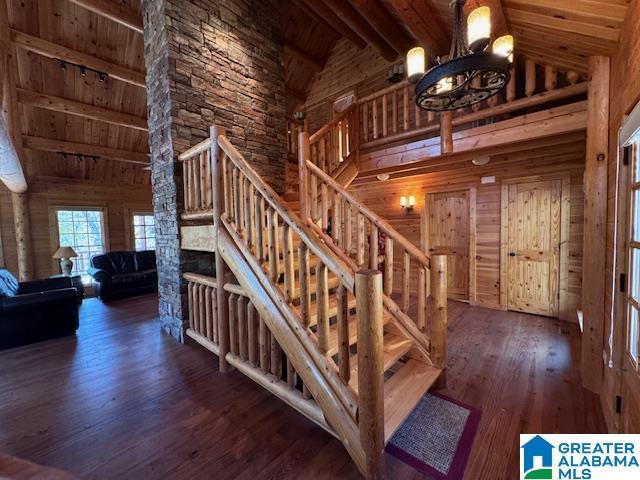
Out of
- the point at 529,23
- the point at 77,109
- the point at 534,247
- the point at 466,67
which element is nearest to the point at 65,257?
the point at 77,109

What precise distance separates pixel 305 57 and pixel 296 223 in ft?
19.7

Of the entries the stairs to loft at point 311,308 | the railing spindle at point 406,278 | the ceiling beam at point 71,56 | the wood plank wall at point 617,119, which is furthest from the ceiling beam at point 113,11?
the wood plank wall at point 617,119

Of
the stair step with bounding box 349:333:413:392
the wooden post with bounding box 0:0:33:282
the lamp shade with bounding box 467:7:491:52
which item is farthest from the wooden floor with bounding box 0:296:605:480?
the wooden post with bounding box 0:0:33:282

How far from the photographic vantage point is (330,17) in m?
4.71

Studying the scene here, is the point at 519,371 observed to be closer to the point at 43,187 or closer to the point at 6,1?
the point at 6,1

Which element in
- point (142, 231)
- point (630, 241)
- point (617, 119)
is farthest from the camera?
point (142, 231)

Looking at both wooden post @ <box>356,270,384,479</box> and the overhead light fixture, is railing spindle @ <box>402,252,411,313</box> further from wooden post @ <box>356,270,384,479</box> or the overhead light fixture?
the overhead light fixture

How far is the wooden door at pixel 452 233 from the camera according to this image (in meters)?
4.64

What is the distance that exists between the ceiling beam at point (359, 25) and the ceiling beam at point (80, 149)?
5.71m

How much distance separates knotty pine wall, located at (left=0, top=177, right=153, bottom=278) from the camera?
18.3ft

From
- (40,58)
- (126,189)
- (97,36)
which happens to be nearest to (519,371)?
(97,36)

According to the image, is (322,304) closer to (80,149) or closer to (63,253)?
(63,253)

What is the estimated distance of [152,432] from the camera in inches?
68.0

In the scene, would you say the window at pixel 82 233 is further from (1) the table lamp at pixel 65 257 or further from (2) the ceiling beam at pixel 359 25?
(2) the ceiling beam at pixel 359 25
